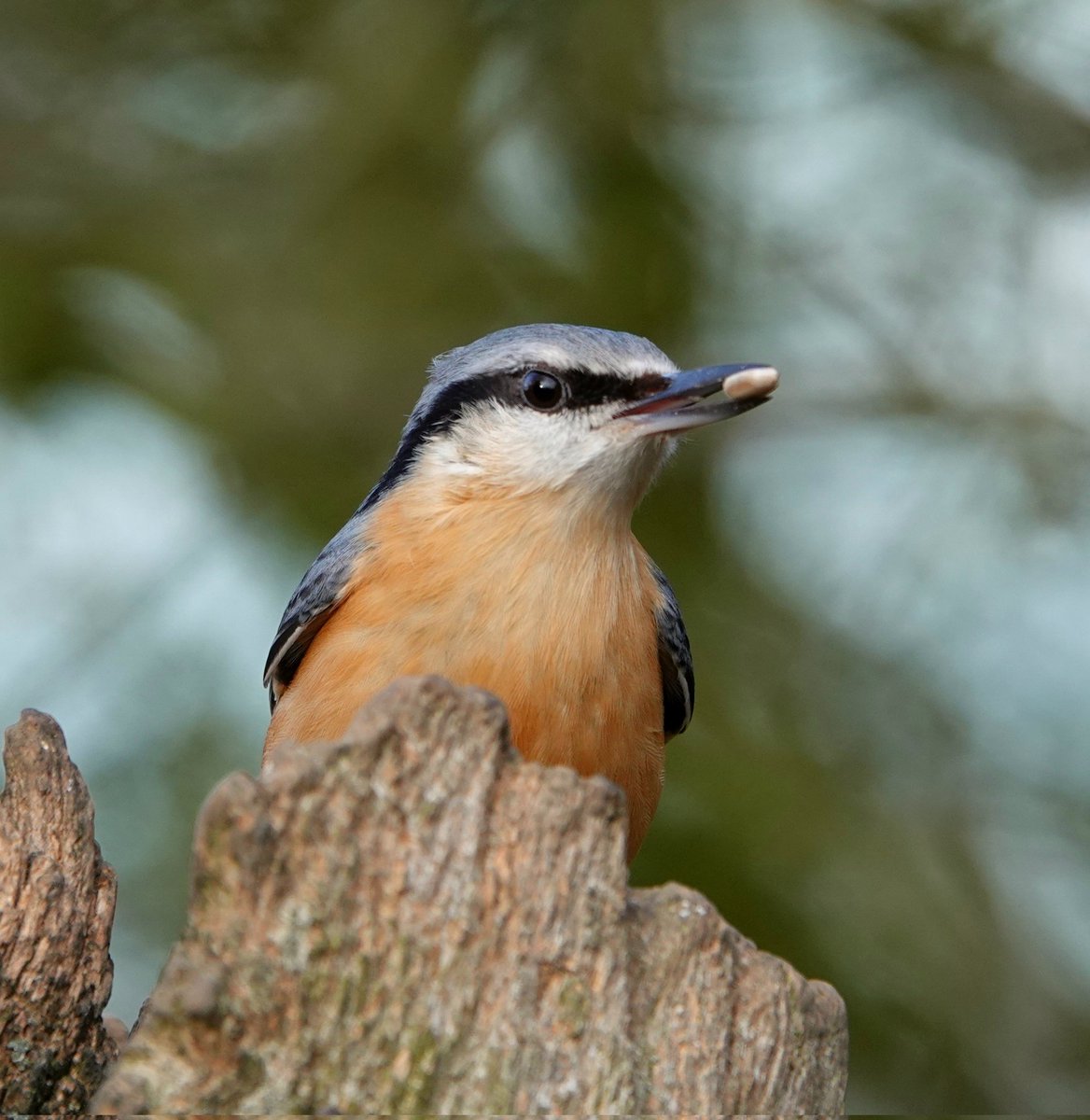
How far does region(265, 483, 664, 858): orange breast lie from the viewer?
11.1 feet

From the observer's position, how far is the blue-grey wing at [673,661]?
13.2 ft

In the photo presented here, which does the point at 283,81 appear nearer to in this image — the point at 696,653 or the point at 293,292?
the point at 293,292

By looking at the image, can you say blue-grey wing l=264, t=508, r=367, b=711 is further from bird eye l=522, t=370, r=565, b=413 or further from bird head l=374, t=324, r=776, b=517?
bird eye l=522, t=370, r=565, b=413

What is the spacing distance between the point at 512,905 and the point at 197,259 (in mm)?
4870

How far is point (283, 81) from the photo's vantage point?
6574 mm

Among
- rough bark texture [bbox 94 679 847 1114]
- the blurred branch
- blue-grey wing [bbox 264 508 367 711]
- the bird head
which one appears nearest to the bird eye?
the bird head

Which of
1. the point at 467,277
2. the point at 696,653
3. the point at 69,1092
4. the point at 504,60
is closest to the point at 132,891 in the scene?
the point at 696,653

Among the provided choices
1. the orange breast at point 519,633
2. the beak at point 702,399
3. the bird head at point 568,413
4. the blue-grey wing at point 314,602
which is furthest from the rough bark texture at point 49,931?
the beak at point 702,399

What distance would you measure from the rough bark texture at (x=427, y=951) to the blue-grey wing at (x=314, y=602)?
1.84 meters

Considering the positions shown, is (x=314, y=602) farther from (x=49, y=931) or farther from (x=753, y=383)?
(x=49, y=931)

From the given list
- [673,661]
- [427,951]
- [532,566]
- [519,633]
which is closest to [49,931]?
[427,951]

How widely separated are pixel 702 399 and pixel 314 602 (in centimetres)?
114

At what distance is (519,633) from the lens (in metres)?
3.40

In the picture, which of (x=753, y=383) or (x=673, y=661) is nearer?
(x=753, y=383)
